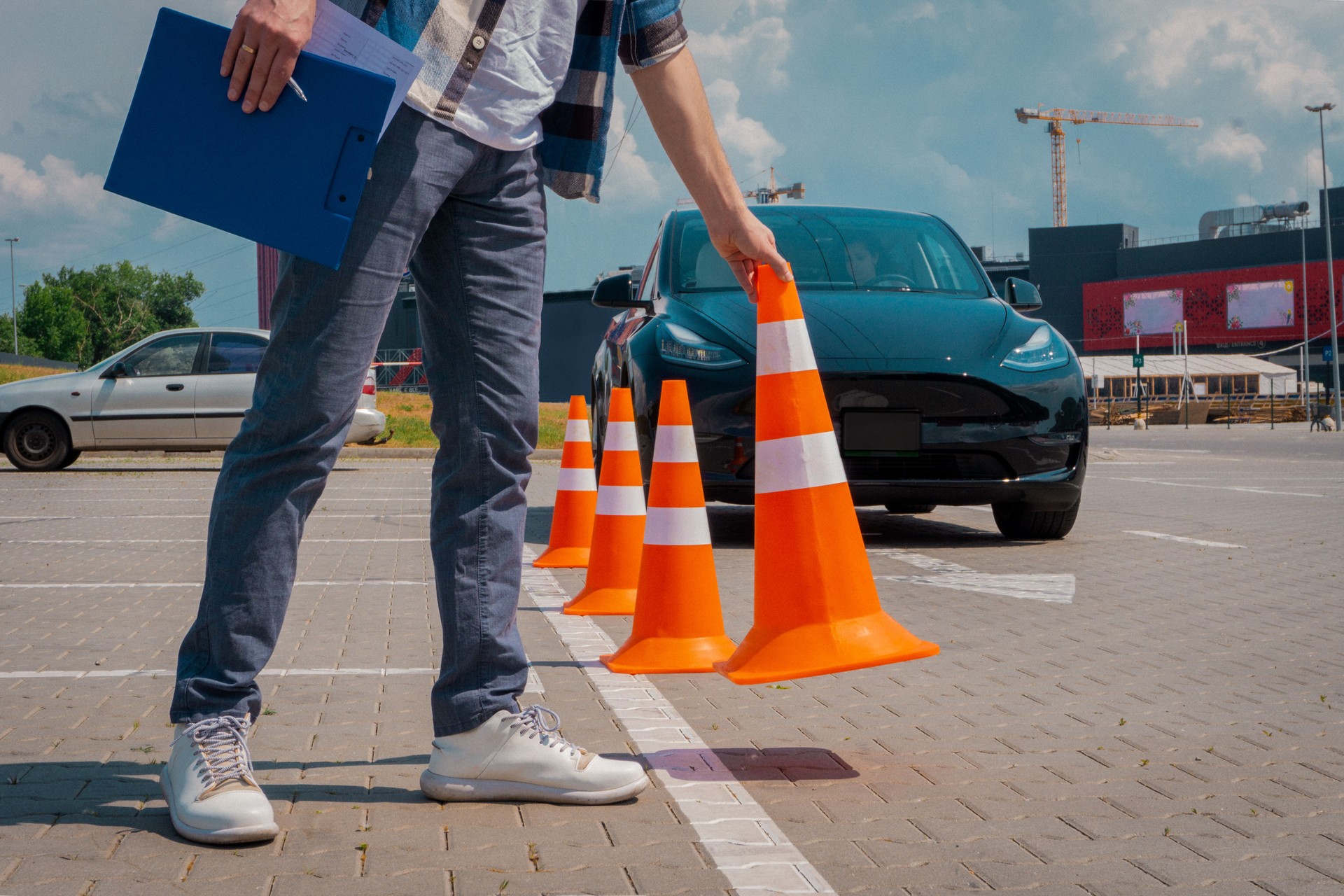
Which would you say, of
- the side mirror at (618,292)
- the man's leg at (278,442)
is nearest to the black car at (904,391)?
the side mirror at (618,292)

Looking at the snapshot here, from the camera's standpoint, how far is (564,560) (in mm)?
6605

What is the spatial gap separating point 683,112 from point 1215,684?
232 centimetres

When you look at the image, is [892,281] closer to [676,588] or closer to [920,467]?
[920,467]

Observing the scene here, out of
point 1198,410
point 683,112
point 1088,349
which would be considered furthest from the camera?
point 1088,349

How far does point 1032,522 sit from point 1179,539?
0.99 m

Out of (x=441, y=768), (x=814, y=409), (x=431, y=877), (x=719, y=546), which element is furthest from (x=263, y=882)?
(x=719, y=546)

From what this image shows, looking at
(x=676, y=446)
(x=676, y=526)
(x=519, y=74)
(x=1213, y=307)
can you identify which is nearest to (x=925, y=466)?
(x=676, y=446)

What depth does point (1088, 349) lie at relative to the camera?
113500mm

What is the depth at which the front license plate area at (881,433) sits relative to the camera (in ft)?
21.6

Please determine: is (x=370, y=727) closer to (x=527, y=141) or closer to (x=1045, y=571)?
(x=527, y=141)

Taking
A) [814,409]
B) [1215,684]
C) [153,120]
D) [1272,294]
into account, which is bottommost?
[1215,684]

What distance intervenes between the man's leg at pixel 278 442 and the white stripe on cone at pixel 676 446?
1763mm

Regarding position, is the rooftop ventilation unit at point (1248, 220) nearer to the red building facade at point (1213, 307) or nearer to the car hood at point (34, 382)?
the red building facade at point (1213, 307)

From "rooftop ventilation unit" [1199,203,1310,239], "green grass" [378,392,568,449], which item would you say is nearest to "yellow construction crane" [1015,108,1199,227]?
"rooftop ventilation unit" [1199,203,1310,239]
